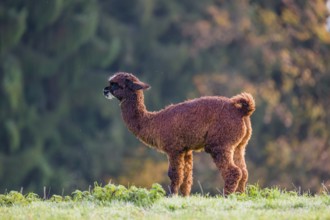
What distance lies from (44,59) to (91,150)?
360 cm

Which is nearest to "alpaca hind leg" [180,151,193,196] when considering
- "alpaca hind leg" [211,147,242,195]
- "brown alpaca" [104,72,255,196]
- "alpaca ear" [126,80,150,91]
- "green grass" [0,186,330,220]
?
"brown alpaca" [104,72,255,196]

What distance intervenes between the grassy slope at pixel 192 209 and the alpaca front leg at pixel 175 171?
769 mm

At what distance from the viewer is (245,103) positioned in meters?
13.1

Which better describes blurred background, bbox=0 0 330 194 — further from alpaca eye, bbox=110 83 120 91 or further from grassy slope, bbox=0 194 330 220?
grassy slope, bbox=0 194 330 220

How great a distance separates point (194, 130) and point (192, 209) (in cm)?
188

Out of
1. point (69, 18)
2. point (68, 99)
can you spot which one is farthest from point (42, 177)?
point (69, 18)

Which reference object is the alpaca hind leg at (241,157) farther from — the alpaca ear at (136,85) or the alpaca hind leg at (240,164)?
the alpaca ear at (136,85)

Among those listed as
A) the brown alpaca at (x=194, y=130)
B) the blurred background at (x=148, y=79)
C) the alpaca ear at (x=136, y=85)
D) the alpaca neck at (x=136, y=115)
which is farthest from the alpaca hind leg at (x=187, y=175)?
the blurred background at (x=148, y=79)

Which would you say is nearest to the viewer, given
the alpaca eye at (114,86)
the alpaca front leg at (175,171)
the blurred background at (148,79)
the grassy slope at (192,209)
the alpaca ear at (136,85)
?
the grassy slope at (192,209)

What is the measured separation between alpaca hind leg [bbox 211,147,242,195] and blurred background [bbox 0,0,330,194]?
20.9 meters

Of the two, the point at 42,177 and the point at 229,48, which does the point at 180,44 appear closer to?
the point at 229,48

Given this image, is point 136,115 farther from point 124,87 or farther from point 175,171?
point 175,171

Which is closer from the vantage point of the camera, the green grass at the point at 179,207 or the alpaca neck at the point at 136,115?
the green grass at the point at 179,207

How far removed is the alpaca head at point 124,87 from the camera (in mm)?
13930
